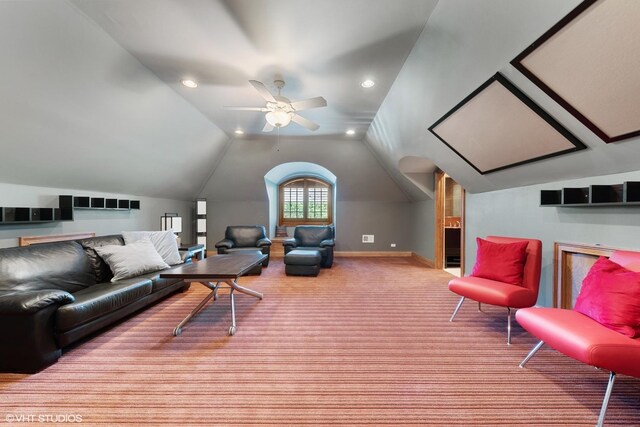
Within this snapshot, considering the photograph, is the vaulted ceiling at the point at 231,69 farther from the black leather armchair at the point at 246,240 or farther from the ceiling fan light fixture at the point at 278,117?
the black leather armchair at the point at 246,240

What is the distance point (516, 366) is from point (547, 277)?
137 cm

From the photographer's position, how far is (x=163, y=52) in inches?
98.0

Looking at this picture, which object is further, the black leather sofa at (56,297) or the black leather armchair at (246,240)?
the black leather armchair at (246,240)

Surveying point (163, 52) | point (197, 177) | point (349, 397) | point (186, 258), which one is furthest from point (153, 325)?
point (197, 177)

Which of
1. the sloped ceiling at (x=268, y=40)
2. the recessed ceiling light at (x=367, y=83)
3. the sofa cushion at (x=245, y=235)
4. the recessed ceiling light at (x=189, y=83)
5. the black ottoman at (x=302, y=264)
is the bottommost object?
the black ottoman at (x=302, y=264)

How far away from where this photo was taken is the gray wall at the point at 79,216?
2803 mm

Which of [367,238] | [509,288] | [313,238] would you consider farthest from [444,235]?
A: [509,288]

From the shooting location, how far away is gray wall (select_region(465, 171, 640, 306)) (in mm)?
2008

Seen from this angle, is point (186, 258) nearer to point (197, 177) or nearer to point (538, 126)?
point (197, 177)

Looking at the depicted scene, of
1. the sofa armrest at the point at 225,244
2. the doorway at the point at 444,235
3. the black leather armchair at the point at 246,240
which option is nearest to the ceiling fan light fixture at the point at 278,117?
the black leather armchair at the point at 246,240

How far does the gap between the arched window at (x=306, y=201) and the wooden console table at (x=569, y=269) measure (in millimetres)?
5178

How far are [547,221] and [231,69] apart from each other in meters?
3.89

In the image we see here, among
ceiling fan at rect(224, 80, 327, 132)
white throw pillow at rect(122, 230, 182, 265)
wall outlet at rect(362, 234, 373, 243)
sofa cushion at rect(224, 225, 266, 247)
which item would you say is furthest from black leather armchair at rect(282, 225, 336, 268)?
ceiling fan at rect(224, 80, 327, 132)

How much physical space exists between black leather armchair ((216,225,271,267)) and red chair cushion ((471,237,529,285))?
3.78 m
